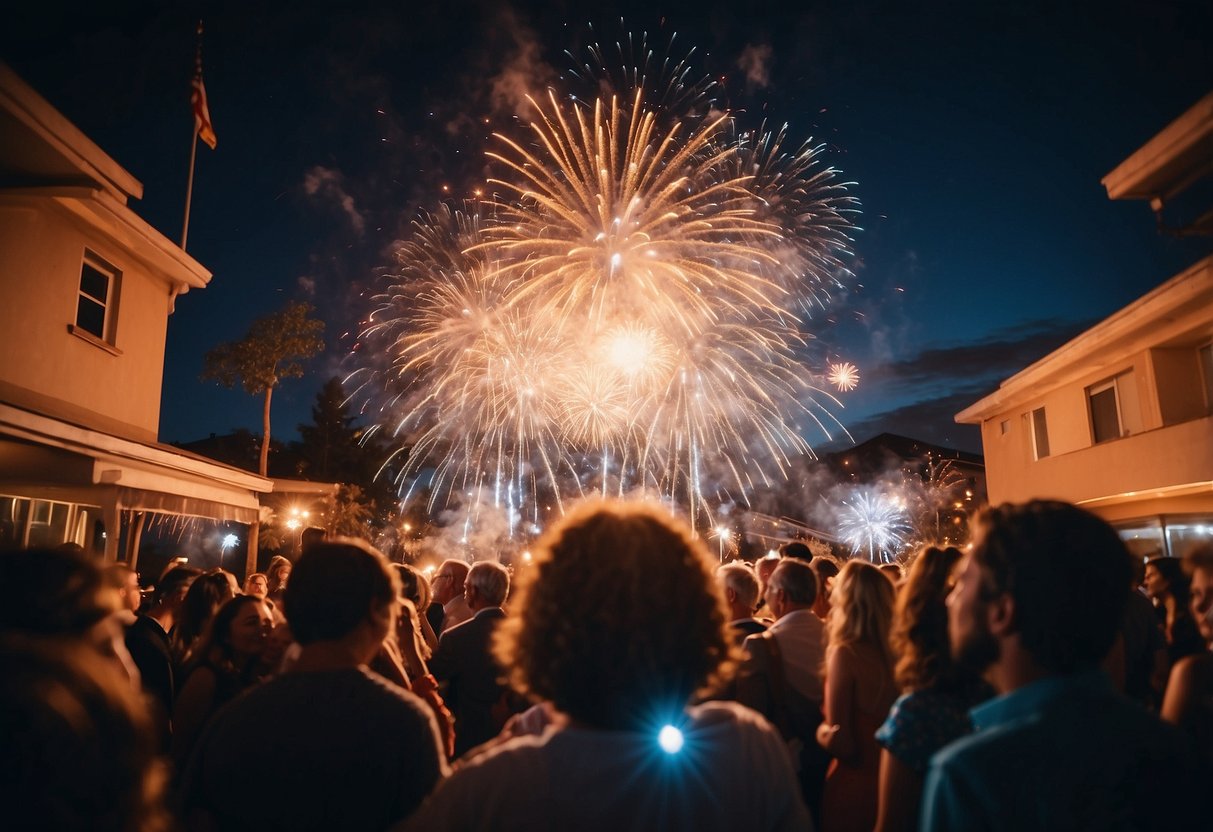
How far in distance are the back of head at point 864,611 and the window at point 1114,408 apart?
48.8 feet

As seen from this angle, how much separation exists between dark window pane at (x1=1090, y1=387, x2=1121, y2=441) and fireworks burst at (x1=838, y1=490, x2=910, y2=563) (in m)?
18.1

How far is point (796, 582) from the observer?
5012mm

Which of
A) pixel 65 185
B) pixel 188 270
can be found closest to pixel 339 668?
pixel 65 185

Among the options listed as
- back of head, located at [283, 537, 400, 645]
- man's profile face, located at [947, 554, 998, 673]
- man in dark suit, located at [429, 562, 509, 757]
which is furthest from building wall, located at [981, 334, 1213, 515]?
back of head, located at [283, 537, 400, 645]

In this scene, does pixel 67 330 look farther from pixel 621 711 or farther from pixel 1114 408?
pixel 1114 408

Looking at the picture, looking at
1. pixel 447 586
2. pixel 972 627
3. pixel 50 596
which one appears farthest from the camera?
pixel 447 586

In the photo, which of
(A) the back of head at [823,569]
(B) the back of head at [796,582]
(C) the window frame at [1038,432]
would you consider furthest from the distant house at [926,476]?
(B) the back of head at [796,582]

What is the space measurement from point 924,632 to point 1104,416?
1736 centimetres

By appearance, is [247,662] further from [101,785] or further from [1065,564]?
[1065,564]

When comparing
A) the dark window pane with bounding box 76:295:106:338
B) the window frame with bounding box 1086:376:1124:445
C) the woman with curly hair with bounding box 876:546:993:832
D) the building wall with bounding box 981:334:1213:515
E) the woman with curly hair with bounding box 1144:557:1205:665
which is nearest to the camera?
the woman with curly hair with bounding box 876:546:993:832

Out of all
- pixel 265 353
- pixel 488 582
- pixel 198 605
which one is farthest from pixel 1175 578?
pixel 265 353

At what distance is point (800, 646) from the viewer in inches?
188

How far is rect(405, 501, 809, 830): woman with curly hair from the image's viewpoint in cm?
153

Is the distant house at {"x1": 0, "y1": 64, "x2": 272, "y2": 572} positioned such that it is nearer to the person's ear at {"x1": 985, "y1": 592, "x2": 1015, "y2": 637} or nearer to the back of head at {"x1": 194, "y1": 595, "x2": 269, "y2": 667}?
the back of head at {"x1": 194, "y1": 595, "x2": 269, "y2": 667}
